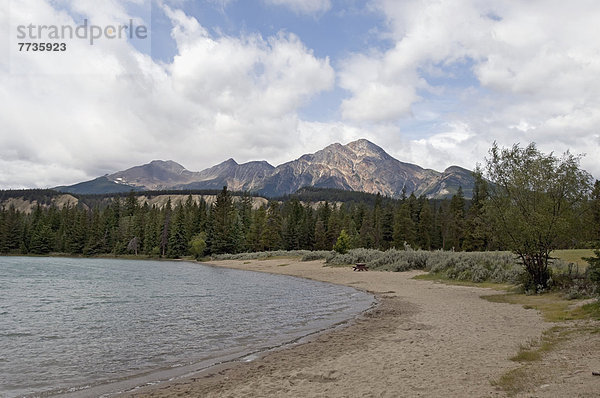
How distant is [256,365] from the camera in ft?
38.1

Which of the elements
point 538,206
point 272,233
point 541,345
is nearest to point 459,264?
point 538,206

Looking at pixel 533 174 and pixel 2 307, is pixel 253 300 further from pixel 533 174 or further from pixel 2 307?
pixel 533 174

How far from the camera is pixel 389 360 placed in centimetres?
1113

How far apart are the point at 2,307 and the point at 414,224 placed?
240 feet

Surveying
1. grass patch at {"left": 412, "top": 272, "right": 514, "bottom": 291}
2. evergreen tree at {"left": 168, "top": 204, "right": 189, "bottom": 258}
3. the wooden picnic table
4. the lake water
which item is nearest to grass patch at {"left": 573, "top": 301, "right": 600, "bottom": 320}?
the lake water

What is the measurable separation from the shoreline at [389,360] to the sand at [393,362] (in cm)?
2

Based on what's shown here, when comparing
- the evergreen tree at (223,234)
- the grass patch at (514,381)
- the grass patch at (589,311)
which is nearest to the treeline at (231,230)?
the evergreen tree at (223,234)

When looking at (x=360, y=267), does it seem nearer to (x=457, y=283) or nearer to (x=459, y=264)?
(x=459, y=264)

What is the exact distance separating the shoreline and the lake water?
4.46 ft

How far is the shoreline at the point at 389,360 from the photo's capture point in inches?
349

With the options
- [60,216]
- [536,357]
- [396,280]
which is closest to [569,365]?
[536,357]

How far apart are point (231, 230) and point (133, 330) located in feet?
277

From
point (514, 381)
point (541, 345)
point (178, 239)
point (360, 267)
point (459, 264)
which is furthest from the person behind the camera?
point (178, 239)

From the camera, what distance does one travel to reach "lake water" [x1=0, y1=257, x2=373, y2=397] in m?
11.1
